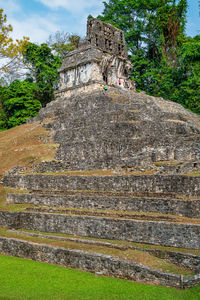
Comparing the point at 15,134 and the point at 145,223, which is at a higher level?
the point at 15,134

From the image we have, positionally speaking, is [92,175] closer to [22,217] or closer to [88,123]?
[22,217]

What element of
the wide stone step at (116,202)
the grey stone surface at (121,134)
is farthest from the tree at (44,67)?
the wide stone step at (116,202)

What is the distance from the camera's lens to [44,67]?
43875 mm

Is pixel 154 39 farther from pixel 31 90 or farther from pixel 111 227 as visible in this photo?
pixel 111 227

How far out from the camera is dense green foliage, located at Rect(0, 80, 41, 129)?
127 feet

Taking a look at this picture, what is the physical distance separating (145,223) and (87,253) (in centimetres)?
260

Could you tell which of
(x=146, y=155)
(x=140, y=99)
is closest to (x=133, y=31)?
(x=140, y=99)

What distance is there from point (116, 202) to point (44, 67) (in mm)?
32450

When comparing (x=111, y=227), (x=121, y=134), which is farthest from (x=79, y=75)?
(x=111, y=227)

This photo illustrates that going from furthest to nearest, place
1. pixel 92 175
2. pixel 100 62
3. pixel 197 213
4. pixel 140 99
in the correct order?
pixel 100 62 → pixel 140 99 → pixel 92 175 → pixel 197 213

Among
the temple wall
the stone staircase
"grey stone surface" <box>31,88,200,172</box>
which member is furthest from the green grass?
the temple wall

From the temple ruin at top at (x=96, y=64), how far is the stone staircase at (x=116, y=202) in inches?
358

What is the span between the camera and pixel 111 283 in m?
10.4

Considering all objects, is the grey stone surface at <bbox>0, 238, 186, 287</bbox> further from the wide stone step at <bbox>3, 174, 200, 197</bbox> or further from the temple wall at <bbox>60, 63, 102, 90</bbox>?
the temple wall at <bbox>60, 63, 102, 90</bbox>
